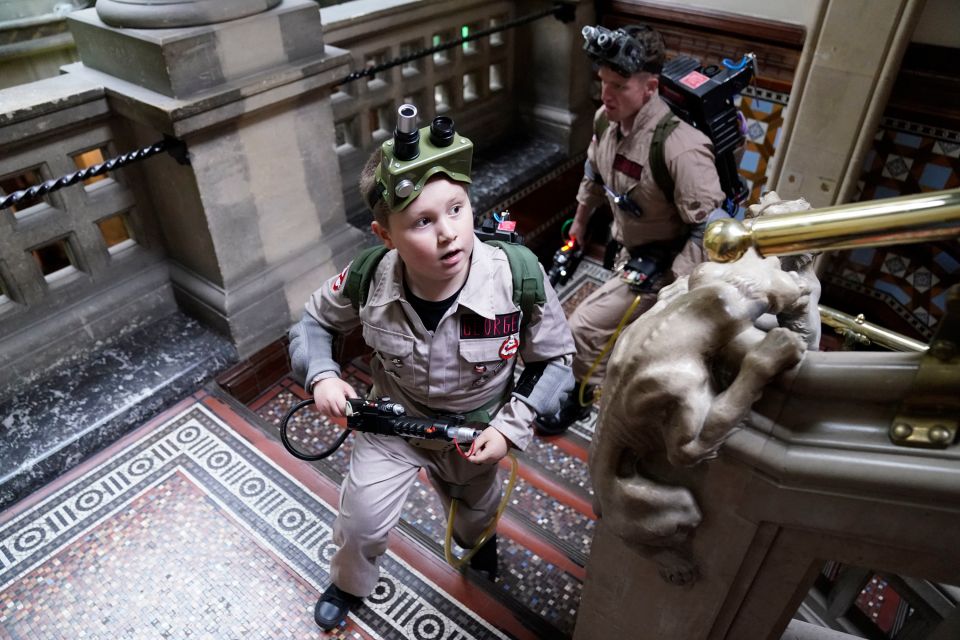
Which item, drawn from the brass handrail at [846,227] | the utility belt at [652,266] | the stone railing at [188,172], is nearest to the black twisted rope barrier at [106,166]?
the stone railing at [188,172]

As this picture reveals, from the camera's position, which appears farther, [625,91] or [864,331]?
[625,91]

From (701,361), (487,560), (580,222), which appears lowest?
(487,560)

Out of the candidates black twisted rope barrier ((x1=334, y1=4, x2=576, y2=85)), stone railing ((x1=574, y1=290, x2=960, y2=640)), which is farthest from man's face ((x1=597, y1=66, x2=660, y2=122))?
stone railing ((x1=574, y1=290, x2=960, y2=640))

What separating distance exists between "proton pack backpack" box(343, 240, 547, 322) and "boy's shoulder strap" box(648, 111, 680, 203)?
39.4 inches

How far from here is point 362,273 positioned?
1.79 m

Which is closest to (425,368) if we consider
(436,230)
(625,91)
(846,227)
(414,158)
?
(436,230)

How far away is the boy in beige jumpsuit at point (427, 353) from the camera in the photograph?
62.4 inches

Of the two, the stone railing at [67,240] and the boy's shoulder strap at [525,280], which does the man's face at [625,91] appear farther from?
the stone railing at [67,240]

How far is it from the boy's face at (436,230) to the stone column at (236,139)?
1169 mm

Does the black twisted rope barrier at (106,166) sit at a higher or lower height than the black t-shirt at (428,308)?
higher

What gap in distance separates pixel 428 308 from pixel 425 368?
0.16 meters

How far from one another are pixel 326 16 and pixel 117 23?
3.22ft

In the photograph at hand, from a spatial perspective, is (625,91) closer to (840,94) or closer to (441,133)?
(840,94)

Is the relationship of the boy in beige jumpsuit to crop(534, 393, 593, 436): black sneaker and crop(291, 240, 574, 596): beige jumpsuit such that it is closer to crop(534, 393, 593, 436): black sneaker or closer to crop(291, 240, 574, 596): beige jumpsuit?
crop(291, 240, 574, 596): beige jumpsuit
